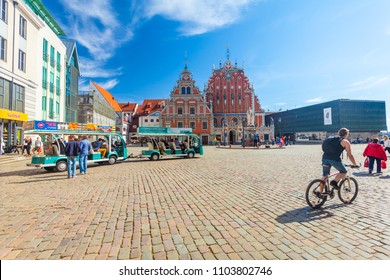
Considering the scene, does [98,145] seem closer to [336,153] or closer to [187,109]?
[336,153]

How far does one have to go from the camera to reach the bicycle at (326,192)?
4.81 metres

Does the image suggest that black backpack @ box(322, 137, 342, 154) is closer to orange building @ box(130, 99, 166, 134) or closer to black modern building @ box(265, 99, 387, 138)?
orange building @ box(130, 99, 166, 134)

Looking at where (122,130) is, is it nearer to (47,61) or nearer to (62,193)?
(47,61)

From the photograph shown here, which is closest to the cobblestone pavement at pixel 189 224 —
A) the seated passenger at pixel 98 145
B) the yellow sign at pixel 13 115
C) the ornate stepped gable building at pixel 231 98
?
the seated passenger at pixel 98 145

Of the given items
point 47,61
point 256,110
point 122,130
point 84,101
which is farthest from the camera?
point 122,130

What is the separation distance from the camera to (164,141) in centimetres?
1753

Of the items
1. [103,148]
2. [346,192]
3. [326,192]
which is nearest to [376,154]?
[346,192]

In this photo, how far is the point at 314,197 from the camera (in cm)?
490

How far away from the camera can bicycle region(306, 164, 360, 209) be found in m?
4.81

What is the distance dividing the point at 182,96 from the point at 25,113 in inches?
1354

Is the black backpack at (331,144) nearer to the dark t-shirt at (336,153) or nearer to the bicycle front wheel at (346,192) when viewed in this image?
the dark t-shirt at (336,153)

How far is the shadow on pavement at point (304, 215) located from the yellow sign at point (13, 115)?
2150 cm
